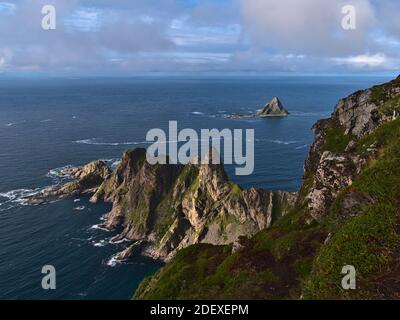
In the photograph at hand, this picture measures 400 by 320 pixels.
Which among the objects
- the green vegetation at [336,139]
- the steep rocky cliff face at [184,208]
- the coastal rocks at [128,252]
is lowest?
the coastal rocks at [128,252]

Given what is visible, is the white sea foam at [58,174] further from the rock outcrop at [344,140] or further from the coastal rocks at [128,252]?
the rock outcrop at [344,140]

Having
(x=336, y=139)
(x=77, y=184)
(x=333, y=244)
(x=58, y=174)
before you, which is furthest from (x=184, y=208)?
(x=333, y=244)

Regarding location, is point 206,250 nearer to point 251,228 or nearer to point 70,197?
point 251,228

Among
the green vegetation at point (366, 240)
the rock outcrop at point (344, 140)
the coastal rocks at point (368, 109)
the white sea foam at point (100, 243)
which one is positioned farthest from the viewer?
the white sea foam at point (100, 243)

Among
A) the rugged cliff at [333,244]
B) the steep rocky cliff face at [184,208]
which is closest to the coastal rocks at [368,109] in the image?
the rugged cliff at [333,244]

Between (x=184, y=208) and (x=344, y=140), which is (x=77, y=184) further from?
(x=344, y=140)
